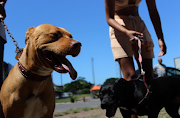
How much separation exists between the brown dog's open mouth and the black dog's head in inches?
39.3

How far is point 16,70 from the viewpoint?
211cm

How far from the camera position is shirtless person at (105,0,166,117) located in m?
2.89

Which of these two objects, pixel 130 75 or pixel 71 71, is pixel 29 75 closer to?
pixel 71 71

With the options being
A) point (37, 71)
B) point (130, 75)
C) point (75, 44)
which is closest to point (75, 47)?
point (75, 44)

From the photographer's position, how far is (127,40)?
116 inches

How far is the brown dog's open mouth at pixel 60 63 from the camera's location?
179 centimetres

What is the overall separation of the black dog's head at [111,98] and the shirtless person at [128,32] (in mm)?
319

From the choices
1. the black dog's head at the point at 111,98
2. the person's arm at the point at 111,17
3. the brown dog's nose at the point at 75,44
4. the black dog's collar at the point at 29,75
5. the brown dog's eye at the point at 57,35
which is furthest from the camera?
the person's arm at the point at 111,17

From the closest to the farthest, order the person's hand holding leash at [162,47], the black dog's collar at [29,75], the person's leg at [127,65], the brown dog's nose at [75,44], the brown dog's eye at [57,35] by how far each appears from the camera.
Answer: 1. the brown dog's nose at [75,44]
2. the brown dog's eye at [57,35]
3. the black dog's collar at [29,75]
4. the person's leg at [127,65]
5. the person's hand holding leash at [162,47]

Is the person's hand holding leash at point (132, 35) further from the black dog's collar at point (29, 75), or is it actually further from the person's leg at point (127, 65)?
the black dog's collar at point (29, 75)

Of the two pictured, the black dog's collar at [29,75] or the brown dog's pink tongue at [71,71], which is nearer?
the brown dog's pink tongue at [71,71]

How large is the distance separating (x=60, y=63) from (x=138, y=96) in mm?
1406

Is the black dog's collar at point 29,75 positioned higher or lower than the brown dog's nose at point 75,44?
lower

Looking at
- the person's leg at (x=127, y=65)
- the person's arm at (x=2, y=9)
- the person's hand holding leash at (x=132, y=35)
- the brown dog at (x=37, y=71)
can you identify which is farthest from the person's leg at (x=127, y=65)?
the person's arm at (x=2, y=9)
